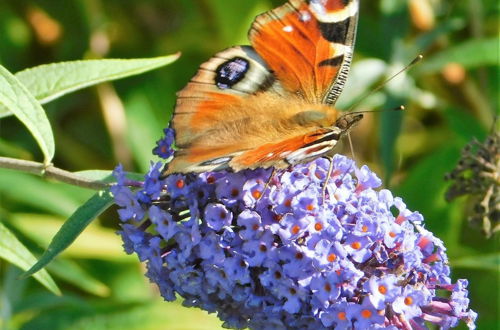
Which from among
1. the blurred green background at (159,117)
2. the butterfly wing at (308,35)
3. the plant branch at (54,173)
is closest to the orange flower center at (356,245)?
the butterfly wing at (308,35)

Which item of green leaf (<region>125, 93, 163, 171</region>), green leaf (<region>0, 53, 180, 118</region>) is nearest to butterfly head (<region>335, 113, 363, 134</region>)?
green leaf (<region>0, 53, 180, 118</region>)

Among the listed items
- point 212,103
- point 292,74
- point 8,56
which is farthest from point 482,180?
point 8,56

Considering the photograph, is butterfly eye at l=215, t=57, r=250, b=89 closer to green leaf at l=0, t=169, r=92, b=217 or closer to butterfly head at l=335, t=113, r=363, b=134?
butterfly head at l=335, t=113, r=363, b=134

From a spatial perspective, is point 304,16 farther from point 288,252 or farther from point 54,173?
point 54,173

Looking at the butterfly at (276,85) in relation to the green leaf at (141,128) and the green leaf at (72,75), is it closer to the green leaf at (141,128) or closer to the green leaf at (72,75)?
the green leaf at (72,75)

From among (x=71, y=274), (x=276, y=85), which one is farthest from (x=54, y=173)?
(x=71, y=274)

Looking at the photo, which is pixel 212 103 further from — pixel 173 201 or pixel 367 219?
pixel 367 219
